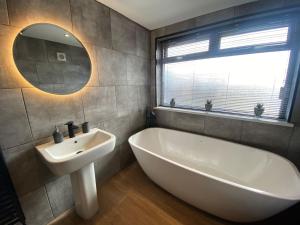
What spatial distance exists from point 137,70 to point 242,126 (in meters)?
1.72

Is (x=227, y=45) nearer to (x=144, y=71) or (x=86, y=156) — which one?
(x=144, y=71)

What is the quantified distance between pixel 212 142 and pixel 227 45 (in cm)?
135

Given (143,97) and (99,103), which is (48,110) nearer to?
(99,103)

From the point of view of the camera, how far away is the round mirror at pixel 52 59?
1.07m

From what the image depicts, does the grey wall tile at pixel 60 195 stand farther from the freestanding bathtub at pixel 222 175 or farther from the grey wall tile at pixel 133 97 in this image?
the grey wall tile at pixel 133 97

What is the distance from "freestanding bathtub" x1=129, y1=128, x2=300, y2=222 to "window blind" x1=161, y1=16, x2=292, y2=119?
1.85 ft

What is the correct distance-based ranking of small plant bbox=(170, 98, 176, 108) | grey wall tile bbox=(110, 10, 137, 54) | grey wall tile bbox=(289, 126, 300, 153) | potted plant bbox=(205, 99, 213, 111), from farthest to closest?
small plant bbox=(170, 98, 176, 108) < potted plant bbox=(205, 99, 213, 111) < grey wall tile bbox=(110, 10, 137, 54) < grey wall tile bbox=(289, 126, 300, 153)

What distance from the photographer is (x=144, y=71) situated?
232 cm

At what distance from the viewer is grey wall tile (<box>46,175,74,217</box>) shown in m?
1.33

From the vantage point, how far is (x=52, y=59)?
1.24 metres

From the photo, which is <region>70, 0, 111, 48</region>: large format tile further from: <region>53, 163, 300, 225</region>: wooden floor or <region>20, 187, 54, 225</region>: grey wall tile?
<region>53, 163, 300, 225</region>: wooden floor

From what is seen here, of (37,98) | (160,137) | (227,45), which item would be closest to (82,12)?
→ (37,98)

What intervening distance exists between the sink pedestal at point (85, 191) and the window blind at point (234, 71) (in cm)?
175

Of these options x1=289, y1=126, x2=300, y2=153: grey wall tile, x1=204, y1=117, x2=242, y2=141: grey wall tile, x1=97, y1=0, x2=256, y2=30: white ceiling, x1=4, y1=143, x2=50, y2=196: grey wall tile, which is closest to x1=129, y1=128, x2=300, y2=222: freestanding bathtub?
x1=204, y1=117, x2=242, y2=141: grey wall tile
